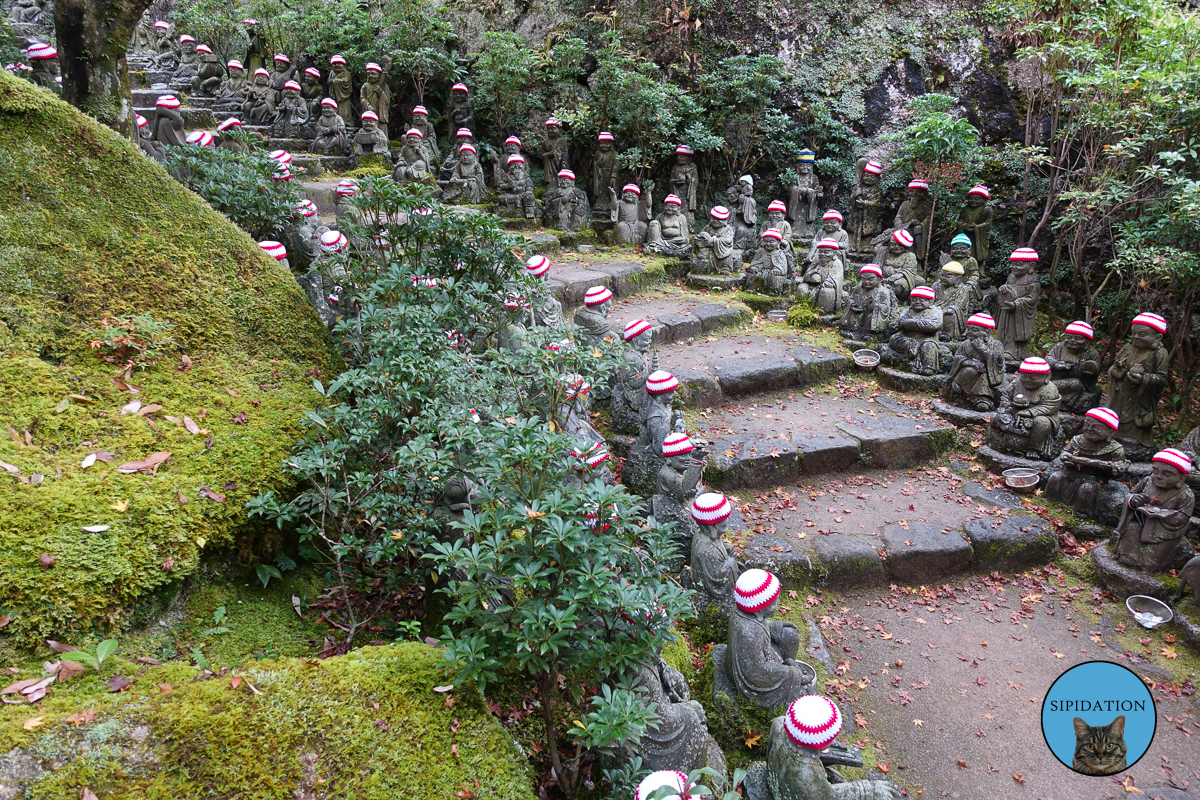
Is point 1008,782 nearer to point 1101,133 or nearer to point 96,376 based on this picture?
point 96,376

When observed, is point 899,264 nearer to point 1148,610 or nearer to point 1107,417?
point 1107,417

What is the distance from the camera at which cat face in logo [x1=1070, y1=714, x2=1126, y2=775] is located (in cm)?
400

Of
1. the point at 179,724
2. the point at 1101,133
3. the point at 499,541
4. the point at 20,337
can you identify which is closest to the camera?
the point at 179,724

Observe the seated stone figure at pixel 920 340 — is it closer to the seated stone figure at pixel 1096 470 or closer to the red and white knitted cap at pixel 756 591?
the seated stone figure at pixel 1096 470

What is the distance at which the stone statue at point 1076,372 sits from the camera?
336 inches

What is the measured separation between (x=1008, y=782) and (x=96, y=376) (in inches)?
243

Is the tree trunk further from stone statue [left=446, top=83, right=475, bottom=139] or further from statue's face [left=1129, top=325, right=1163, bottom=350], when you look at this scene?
statue's face [left=1129, top=325, right=1163, bottom=350]

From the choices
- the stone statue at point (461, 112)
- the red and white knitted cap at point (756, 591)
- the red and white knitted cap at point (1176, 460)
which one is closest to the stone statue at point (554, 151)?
the stone statue at point (461, 112)

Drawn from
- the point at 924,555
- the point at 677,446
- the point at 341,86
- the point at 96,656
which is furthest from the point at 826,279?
the point at 341,86

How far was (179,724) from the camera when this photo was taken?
2.23 m

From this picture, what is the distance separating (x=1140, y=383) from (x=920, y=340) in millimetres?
2655

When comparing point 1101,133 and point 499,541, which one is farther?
point 1101,133

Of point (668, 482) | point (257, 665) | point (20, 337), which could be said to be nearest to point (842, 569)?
point (668, 482)

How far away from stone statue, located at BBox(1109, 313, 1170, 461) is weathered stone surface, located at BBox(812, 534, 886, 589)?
3831 mm
